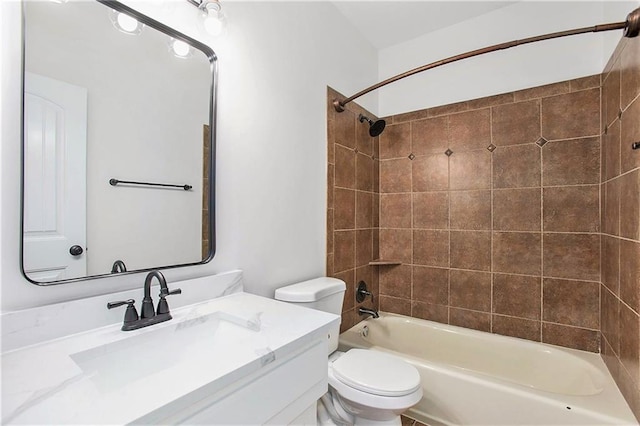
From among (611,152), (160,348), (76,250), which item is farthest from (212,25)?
(611,152)

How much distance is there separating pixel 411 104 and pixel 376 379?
6.80ft

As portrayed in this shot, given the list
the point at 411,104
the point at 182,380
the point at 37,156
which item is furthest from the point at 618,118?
the point at 37,156

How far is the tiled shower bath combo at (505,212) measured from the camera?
1.56m

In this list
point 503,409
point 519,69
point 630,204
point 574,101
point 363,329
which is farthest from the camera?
point 363,329

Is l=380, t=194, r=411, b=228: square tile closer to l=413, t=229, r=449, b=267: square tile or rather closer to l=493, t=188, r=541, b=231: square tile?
l=413, t=229, r=449, b=267: square tile

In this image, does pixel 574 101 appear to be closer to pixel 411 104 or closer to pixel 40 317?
pixel 411 104

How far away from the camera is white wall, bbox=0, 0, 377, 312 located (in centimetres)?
79

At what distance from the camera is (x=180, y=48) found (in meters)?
1.17

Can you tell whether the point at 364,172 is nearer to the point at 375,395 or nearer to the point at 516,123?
the point at 516,123

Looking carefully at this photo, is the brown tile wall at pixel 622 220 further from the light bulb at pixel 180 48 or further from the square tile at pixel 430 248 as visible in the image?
the light bulb at pixel 180 48

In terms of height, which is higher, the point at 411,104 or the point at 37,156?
the point at 411,104

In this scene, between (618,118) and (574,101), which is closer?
(618,118)

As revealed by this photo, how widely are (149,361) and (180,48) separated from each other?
44.2 inches

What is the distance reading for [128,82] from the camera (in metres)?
1.04
